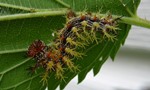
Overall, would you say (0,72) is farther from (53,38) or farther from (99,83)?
(99,83)

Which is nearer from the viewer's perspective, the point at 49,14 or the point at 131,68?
the point at 49,14

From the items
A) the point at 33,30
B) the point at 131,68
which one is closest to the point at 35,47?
the point at 33,30

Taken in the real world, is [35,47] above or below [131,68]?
above

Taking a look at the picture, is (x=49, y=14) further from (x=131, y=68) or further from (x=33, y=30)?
(x=131, y=68)

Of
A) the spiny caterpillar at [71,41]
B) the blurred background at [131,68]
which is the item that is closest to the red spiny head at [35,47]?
the spiny caterpillar at [71,41]

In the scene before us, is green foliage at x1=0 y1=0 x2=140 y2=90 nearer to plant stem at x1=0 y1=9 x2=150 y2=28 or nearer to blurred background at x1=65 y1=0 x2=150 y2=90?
plant stem at x1=0 y1=9 x2=150 y2=28
